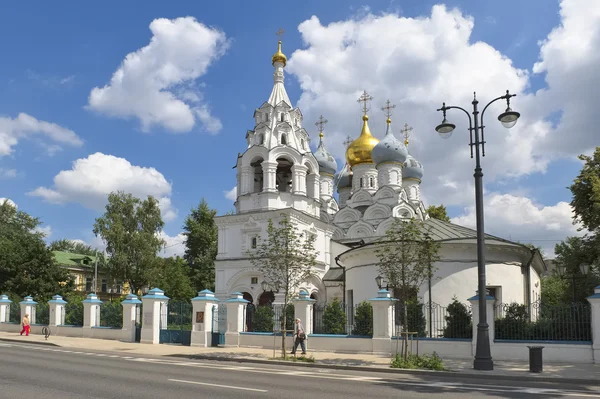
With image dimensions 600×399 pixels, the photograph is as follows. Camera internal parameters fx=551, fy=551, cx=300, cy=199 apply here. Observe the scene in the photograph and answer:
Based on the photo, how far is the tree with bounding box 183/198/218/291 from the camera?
5375 cm

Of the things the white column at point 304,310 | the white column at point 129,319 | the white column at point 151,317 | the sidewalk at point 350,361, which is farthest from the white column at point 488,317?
the white column at point 129,319

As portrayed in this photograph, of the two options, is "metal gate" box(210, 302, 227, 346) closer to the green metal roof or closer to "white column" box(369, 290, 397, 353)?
"white column" box(369, 290, 397, 353)

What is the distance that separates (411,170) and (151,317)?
118ft

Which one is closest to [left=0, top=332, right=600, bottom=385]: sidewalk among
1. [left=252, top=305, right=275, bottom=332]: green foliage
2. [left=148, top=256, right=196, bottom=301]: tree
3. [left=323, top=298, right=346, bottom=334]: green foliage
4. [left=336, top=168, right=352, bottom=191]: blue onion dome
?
[left=252, top=305, right=275, bottom=332]: green foliage

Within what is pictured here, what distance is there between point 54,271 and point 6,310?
8.14 meters

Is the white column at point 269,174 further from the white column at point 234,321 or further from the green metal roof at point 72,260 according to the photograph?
the green metal roof at point 72,260

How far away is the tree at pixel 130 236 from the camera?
48688mm

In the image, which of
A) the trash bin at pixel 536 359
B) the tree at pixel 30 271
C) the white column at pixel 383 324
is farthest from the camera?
the tree at pixel 30 271

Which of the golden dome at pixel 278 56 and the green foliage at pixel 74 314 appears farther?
the golden dome at pixel 278 56

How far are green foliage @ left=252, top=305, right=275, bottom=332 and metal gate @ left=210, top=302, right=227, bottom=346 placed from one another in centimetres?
149

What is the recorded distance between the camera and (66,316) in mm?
28078

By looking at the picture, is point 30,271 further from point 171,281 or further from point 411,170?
point 411,170

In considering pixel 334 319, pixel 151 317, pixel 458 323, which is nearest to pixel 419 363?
pixel 458 323

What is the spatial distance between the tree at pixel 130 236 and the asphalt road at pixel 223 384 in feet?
117
